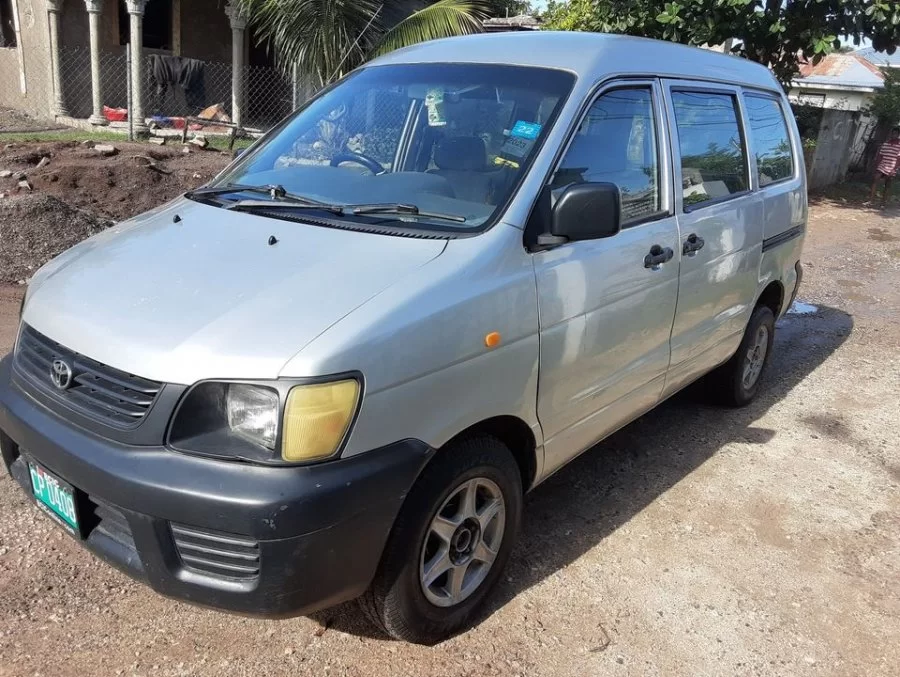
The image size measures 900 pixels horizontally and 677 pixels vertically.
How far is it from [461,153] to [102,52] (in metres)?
15.0

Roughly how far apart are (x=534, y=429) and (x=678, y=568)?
3.36 ft

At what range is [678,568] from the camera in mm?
3295

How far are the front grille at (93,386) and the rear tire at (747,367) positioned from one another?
3547 millimetres

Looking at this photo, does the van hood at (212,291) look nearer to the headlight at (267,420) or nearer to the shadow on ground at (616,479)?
the headlight at (267,420)

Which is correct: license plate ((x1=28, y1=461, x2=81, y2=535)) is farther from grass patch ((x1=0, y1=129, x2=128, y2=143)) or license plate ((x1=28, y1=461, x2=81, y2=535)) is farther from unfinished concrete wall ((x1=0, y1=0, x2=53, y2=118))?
unfinished concrete wall ((x1=0, y1=0, x2=53, y2=118))

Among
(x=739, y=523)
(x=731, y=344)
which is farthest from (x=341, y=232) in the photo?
(x=731, y=344)

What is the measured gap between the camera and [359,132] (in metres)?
3.38

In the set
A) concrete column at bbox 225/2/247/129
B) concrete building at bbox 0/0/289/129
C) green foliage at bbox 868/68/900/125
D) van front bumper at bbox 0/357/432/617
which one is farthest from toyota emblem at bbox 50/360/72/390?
green foliage at bbox 868/68/900/125

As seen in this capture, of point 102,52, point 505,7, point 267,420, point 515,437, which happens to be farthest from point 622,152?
point 102,52

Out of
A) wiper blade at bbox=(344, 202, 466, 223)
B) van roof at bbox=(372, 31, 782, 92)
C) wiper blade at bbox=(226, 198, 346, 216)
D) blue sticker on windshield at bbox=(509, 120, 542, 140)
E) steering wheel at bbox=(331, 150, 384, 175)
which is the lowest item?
wiper blade at bbox=(226, 198, 346, 216)

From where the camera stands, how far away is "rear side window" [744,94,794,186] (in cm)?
443

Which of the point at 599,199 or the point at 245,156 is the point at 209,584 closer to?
the point at 599,199

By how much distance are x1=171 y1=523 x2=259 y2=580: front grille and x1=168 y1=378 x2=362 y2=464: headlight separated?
225 mm

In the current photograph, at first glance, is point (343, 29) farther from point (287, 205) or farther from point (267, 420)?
point (267, 420)
